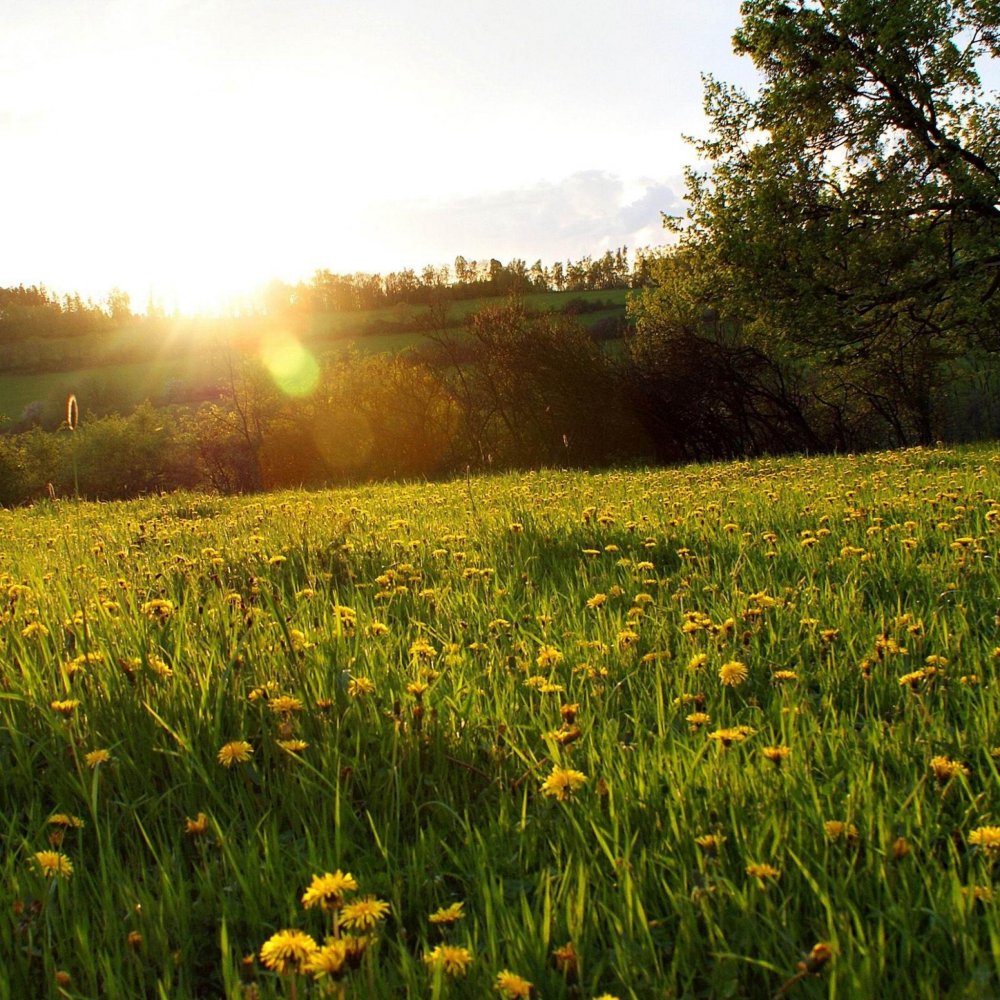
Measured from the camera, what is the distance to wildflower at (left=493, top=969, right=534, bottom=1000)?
1.23 meters

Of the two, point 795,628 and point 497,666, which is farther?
point 795,628

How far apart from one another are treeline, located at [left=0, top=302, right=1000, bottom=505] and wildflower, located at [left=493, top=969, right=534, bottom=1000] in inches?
676

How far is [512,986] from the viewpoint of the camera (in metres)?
1.24

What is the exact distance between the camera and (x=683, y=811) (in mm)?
Answer: 1856

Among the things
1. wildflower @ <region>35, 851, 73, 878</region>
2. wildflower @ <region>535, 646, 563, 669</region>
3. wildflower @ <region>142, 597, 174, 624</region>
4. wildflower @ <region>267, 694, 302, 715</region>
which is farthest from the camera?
wildflower @ <region>142, 597, 174, 624</region>

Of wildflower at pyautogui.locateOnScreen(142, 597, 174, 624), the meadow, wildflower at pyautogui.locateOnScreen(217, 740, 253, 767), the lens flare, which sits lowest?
the meadow

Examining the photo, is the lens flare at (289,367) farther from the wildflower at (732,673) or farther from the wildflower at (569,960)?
the wildflower at (569,960)

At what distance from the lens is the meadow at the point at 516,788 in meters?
1.46

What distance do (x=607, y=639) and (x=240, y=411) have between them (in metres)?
38.0

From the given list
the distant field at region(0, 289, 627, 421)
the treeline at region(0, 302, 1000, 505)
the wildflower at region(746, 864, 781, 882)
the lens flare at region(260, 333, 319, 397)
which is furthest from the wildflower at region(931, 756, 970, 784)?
the distant field at region(0, 289, 627, 421)

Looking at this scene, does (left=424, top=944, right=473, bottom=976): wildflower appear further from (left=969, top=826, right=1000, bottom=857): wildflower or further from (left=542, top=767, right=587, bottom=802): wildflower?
(left=969, top=826, right=1000, bottom=857): wildflower

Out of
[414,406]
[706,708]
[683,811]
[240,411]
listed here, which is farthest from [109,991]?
[240,411]

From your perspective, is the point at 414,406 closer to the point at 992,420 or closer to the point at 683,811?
the point at 992,420

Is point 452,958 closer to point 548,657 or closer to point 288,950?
point 288,950
